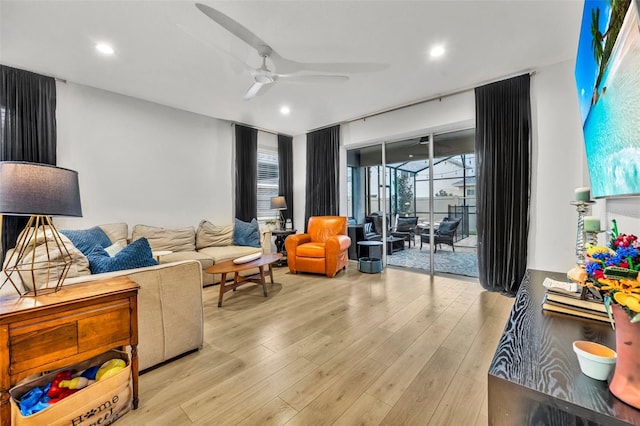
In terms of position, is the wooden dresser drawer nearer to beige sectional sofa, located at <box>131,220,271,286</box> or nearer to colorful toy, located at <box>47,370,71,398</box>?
colorful toy, located at <box>47,370,71,398</box>

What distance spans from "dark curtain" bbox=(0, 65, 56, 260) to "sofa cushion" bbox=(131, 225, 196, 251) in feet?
3.73

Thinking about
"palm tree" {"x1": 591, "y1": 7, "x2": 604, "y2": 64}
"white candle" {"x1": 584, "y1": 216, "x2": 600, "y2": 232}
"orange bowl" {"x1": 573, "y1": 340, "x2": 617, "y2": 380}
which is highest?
"palm tree" {"x1": 591, "y1": 7, "x2": 604, "y2": 64}

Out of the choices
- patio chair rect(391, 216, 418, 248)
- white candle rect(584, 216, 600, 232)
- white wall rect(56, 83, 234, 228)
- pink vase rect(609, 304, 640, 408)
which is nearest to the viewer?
pink vase rect(609, 304, 640, 408)

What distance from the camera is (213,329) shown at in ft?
8.10

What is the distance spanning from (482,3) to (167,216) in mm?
4622

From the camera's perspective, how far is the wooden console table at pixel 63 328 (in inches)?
45.5

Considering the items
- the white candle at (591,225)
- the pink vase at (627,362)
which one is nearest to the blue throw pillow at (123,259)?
the pink vase at (627,362)

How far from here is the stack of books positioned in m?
1.03

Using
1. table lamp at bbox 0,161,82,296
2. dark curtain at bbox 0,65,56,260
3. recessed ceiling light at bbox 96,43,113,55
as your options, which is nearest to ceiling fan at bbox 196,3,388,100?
recessed ceiling light at bbox 96,43,113,55

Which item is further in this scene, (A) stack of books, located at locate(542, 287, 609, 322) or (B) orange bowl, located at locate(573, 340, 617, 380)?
(A) stack of books, located at locate(542, 287, 609, 322)

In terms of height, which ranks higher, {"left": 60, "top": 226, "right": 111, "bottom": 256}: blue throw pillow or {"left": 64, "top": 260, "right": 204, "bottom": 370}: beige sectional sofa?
{"left": 60, "top": 226, "right": 111, "bottom": 256}: blue throw pillow

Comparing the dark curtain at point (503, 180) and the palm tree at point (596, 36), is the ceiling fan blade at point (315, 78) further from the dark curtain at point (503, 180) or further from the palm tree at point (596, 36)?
the palm tree at point (596, 36)

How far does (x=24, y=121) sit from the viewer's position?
298cm

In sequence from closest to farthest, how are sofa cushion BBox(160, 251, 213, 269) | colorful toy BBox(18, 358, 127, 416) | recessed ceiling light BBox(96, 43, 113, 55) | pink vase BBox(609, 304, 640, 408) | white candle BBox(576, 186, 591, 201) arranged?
pink vase BBox(609, 304, 640, 408), colorful toy BBox(18, 358, 127, 416), white candle BBox(576, 186, 591, 201), recessed ceiling light BBox(96, 43, 113, 55), sofa cushion BBox(160, 251, 213, 269)
